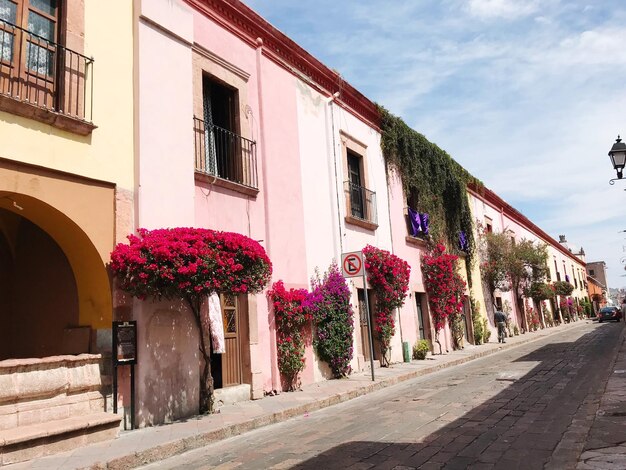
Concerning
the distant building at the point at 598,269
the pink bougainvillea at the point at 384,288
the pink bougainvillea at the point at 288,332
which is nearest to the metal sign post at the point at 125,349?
the pink bougainvillea at the point at 288,332

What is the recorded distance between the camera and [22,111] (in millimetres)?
6254

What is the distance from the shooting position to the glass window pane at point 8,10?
6516 millimetres

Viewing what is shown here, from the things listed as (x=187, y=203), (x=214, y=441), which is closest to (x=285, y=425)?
(x=214, y=441)

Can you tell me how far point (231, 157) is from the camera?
10047 mm


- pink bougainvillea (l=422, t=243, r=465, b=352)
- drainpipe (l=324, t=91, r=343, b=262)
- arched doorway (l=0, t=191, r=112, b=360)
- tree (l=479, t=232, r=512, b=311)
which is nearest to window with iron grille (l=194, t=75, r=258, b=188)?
arched doorway (l=0, t=191, r=112, b=360)

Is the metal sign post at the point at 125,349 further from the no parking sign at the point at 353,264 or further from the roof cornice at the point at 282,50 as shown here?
the roof cornice at the point at 282,50

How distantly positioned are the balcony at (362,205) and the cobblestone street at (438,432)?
5.45 meters

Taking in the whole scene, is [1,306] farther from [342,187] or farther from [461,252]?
[461,252]

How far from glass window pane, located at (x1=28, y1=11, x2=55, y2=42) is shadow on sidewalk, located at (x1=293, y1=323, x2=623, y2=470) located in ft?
20.9

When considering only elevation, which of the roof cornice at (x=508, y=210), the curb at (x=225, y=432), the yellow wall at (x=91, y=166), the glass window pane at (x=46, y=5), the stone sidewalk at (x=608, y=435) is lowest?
the stone sidewalk at (x=608, y=435)

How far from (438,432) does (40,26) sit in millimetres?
7221

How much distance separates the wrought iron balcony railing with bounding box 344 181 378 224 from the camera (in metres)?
14.1

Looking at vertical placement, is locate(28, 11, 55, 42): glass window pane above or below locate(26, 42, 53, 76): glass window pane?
above

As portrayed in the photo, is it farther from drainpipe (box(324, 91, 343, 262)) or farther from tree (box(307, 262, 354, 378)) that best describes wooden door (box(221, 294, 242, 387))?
drainpipe (box(324, 91, 343, 262))
